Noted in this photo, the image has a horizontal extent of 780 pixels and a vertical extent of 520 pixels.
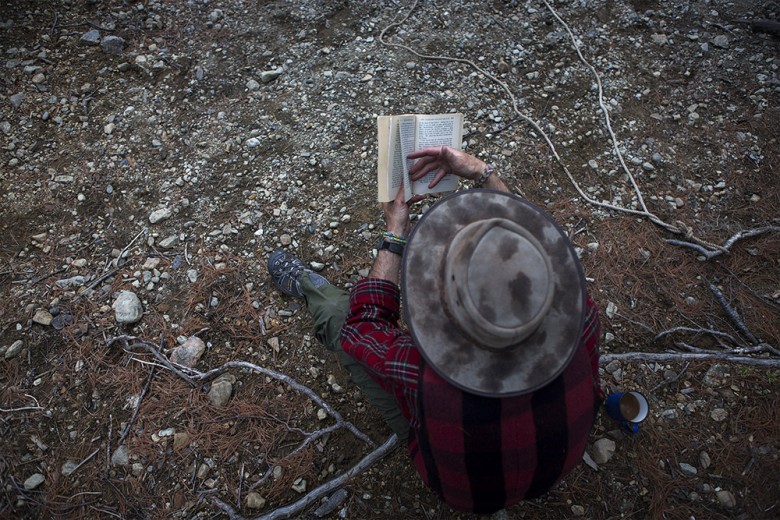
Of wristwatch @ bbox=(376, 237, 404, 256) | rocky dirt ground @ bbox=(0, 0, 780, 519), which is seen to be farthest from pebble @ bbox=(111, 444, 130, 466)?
wristwatch @ bbox=(376, 237, 404, 256)

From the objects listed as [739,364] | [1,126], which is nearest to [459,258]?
[739,364]

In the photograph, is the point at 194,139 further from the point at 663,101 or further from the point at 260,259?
the point at 663,101

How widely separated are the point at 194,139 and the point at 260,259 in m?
1.14

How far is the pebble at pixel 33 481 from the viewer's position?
2.34 metres

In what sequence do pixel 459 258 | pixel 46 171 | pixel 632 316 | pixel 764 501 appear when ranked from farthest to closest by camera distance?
pixel 46 171 < pixel 632 316 < pixel 764 501 < pixel 459 258

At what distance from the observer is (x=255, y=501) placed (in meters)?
2.30

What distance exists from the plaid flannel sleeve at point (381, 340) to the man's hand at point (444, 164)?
0.70 metres

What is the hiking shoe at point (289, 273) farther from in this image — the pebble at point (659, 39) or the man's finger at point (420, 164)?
the pebble at point (659, 39)

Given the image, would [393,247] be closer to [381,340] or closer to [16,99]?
[381,340]

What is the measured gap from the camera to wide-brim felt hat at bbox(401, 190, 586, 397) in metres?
1.33

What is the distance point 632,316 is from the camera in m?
2.69

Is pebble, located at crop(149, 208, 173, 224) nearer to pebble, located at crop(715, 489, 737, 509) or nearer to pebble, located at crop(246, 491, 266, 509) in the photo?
pebble, located at crop(246, 491, 266, 509)

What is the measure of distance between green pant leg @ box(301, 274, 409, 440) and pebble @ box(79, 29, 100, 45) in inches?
113

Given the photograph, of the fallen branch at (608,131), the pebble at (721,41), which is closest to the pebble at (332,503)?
the fallen branch at (608,131)
